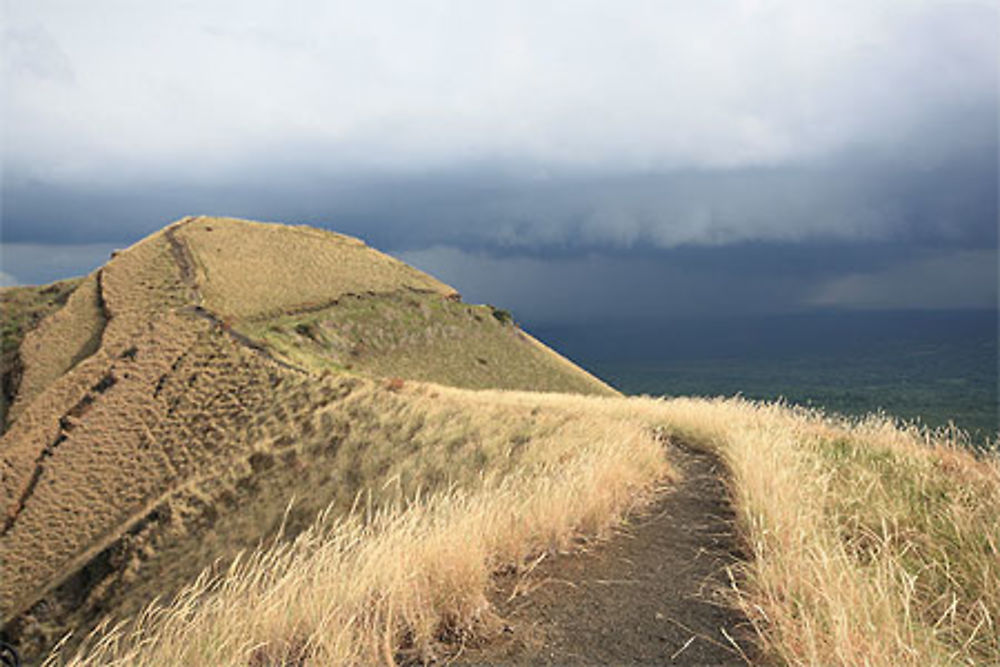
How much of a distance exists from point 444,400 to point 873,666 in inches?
1056

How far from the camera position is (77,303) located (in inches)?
2403

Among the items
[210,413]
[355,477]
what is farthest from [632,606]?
[210,413]

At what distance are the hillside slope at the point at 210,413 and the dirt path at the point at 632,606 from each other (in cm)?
908

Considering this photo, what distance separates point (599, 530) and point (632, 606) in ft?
6.33

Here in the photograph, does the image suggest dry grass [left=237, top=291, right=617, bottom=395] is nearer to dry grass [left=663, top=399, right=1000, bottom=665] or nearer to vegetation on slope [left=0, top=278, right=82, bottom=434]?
vegetation on slope [left=0, top=278, right=82, bottom=434]

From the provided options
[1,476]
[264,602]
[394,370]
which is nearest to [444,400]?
[264,602]

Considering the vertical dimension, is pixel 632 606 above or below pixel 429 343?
above

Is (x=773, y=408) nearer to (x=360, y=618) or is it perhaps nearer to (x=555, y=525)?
(x=555, y=525)

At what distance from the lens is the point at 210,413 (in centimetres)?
4056

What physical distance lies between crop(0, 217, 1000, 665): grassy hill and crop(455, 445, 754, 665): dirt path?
0.28 metres

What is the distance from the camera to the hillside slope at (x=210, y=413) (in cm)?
2666

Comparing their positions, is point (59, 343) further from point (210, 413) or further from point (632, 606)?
point (632, 606)

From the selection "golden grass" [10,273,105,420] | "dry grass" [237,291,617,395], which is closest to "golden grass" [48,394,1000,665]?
"dry grass" [237,291,617,395]

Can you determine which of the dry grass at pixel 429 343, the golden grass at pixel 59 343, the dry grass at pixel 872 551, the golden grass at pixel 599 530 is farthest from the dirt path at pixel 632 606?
the golden grass at pixel 59 343
